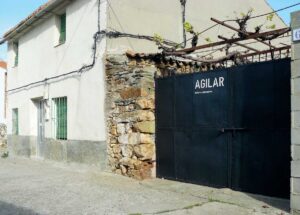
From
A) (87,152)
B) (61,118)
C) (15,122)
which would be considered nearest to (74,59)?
(61,118)

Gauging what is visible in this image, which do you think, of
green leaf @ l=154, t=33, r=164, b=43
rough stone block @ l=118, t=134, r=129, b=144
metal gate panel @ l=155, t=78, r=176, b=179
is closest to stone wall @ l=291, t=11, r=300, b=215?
metal gate panel @ l=155, t=78, r=176, b=179

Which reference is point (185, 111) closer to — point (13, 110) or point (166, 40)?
point (166, 40)

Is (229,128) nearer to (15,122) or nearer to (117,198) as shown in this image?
(117,198)

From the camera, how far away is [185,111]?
862 cm

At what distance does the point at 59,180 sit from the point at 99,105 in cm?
216

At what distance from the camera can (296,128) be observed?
5.66 metres

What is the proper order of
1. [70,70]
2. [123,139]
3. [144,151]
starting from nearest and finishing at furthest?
[144,151]
[123,139]
[70,70]

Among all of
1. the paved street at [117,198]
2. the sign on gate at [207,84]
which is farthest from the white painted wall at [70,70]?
the sign on gate at [207,84]

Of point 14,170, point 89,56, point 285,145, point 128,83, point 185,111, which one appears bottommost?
point 14,170

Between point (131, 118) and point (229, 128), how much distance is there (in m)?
2.55

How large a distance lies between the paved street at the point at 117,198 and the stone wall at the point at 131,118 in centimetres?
38

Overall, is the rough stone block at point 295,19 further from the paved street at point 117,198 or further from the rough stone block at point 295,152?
the paved street at point 117,198

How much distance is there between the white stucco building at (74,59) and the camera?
10656 millimetres

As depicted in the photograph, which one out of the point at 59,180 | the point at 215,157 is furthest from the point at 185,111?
the point at 59,180
